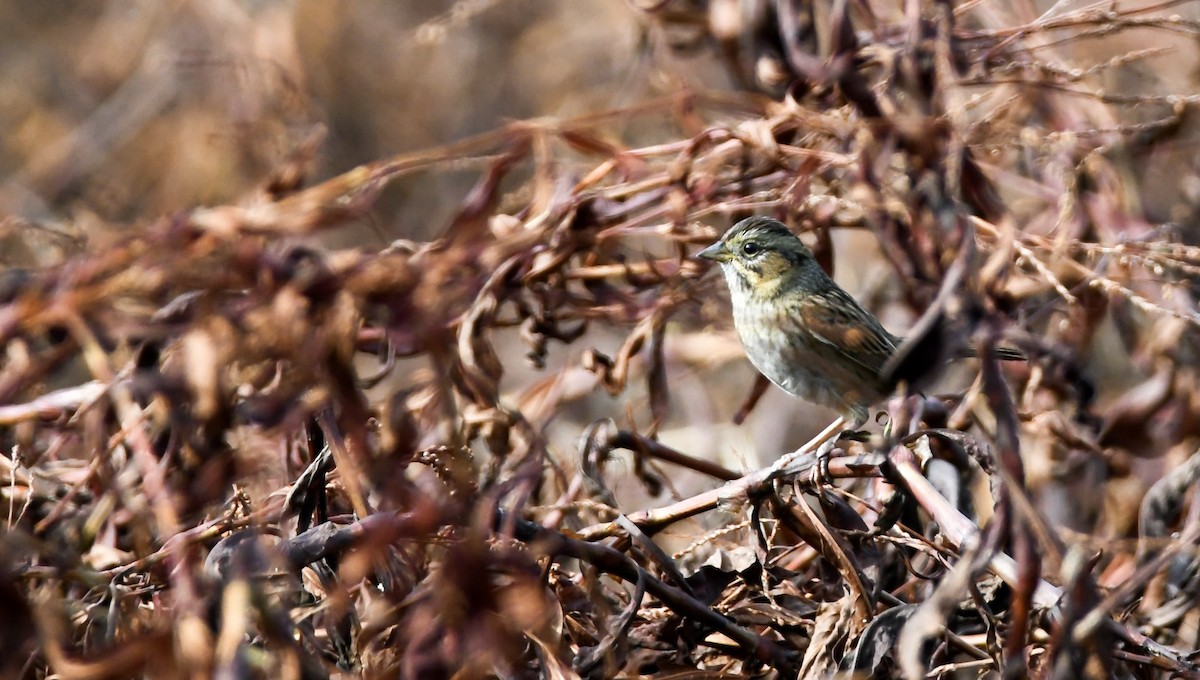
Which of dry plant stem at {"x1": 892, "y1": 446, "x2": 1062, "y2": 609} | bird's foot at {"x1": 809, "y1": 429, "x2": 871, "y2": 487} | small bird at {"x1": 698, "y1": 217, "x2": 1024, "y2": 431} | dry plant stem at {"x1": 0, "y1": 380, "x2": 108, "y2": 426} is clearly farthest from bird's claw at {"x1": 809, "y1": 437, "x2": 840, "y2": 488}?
dry plant stem at {"x1": 0, "y1": 380, "x2": 108, "y2": 426}

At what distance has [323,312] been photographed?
5.58 feet

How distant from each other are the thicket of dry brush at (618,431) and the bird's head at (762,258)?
0.05m

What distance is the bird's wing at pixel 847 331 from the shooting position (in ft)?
11.4

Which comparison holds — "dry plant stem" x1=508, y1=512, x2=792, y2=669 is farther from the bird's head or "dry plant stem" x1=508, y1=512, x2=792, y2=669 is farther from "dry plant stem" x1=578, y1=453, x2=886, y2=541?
the bird's head

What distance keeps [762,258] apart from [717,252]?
0.41ft

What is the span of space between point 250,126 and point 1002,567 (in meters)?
3.64

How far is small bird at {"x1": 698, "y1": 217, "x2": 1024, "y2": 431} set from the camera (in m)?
3.37

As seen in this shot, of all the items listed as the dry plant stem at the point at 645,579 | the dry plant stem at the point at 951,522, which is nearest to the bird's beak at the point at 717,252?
the dry plant stem at the point at 951,522

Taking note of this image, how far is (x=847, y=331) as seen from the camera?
3.49 meters

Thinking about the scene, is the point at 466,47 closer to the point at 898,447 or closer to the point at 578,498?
the point at 578,498

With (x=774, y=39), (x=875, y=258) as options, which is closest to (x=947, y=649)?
(x=774, y=39)

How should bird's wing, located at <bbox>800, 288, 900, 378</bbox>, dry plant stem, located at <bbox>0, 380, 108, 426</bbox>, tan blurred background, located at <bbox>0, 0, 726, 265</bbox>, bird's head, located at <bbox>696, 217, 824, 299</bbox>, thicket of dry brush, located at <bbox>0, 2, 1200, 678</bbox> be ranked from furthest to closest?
tan blurred background, located at <bbox>0, 0, 726, 265</bbox> → bird's wing, located at <bbox>800, 288, 900, 378</bbox> → bird's head, located at <bbox>696, 217, 824, 299</bbox> → dry plant stem, located at <bbox>0, 380, 108, 426</bbox> → thicket of dry brush, located at <bbox>0, 2, 1200, 678</bbox>

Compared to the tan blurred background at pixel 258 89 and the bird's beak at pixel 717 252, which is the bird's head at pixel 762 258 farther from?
the tan blurred background at pixel 258 89

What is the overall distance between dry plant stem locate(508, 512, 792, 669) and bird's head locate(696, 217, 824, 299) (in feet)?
4.18
